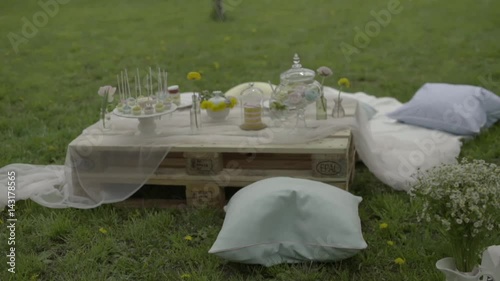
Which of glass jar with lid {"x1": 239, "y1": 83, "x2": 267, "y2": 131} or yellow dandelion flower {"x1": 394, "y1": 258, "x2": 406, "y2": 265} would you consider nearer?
yellow dandelion flower {"x1": 394, "y1": 258, "x2": 406, "y2": 265}

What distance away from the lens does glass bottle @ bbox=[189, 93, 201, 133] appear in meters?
3.41

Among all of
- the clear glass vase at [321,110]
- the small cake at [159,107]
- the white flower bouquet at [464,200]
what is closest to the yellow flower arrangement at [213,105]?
the small cake at [159,107]

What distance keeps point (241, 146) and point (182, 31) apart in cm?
464

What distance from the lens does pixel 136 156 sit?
3250 millimetres

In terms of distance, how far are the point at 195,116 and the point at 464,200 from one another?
161 centimetres

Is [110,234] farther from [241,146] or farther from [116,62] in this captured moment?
[116,62]

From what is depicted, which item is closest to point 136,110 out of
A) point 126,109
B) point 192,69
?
point 126,109

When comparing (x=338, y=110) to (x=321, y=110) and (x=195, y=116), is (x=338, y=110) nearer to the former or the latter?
(x=321, y=110)

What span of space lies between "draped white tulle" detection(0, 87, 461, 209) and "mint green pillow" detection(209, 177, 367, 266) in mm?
461

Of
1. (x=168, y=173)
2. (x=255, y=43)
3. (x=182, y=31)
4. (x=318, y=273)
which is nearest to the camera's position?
(x=318, y=273)

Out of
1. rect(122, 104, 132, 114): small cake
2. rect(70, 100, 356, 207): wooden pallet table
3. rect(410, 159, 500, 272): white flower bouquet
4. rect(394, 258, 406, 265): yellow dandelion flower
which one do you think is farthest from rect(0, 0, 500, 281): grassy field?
rect(122, 104, 132, 114): small cake

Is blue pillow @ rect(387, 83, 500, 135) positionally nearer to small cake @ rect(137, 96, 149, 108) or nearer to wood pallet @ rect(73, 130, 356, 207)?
wood pallet @ rect(73, 130, 356, 207)

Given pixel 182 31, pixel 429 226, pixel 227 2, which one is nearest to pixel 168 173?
pixel 429 226

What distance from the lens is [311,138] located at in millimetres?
3182
